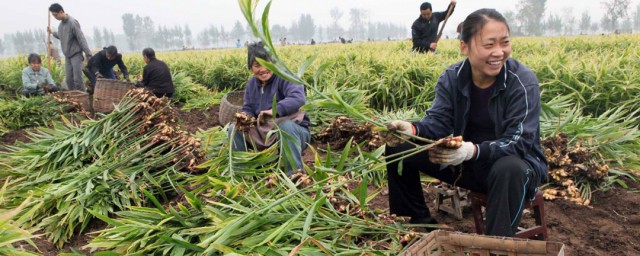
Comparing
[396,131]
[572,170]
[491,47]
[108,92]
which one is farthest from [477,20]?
[108,92]

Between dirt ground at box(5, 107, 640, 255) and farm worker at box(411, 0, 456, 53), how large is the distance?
438 centimetres

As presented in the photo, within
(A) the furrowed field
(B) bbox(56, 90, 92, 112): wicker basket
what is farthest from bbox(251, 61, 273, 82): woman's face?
(B) bbox(56, 90, 92, 112): wicker basket

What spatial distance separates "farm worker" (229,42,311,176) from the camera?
8.87ft

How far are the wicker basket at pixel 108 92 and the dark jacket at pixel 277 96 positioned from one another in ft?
9.11

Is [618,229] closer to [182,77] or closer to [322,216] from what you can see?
[322,216]

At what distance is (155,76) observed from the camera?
18.7 feet

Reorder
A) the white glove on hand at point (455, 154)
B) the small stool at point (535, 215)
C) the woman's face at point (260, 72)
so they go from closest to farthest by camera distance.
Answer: the white glove on hand at point (455, 154), the small stool at point (535, 215), the woman's face at point (260, 72)

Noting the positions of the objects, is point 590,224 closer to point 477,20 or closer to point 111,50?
point 477,20

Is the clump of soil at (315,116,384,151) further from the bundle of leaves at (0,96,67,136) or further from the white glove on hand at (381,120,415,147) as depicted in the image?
the bundle of leaves at (0,96,67,136)

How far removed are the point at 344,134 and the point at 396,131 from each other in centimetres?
171

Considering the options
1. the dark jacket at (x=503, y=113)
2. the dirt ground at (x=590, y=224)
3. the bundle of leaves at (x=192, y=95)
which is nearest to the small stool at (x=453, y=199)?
the dirt ground at (x=590, y=224)

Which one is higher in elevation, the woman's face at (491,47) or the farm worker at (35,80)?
the woman's face at (491,47)

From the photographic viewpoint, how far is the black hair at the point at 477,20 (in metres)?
1.67

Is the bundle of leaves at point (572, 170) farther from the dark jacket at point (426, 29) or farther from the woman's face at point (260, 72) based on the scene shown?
the dark jacket at point (426, 29)
